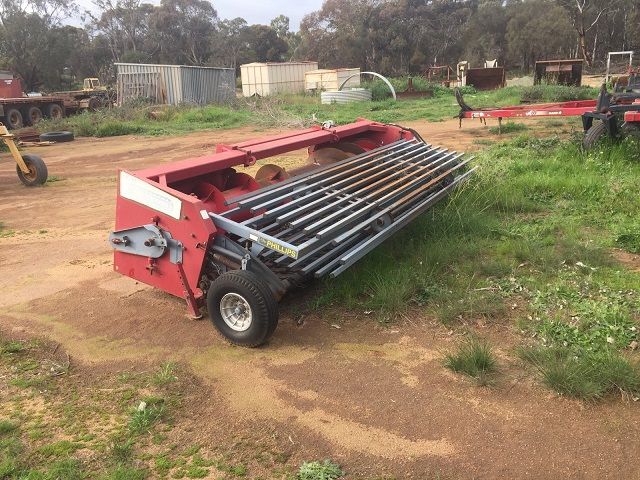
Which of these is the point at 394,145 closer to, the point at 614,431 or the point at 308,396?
the point at 308,396

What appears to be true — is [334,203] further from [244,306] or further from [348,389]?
[348,389]

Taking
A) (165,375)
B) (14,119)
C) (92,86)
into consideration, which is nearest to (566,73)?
(14,119)

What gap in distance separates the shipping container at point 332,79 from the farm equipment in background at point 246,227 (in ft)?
88.9

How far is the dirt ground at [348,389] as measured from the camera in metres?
2.74

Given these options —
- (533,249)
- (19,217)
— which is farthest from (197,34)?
(533,249)

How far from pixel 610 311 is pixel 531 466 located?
162 centimetres

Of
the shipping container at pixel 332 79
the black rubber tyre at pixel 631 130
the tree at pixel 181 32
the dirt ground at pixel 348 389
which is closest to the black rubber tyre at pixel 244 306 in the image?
the dirt ground at pixel 348 389

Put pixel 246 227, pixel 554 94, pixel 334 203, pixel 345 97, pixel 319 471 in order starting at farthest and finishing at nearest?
pixel 345 97 → pixel 554 94 → pixel 334 203 → pixel 246 227 → pixel 319 471

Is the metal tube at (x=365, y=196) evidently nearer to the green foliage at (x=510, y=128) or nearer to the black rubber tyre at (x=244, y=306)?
the black rubber tyre at (x=244, y=306)

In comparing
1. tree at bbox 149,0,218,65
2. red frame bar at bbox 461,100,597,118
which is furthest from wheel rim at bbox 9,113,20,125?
tree at bbox 149,0,218,65

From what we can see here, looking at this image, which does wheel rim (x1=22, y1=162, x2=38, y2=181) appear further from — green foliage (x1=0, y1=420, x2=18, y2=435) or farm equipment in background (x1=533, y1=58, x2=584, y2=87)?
farm equipment in background (x1=533, y1=58, x2=584, y2=87)

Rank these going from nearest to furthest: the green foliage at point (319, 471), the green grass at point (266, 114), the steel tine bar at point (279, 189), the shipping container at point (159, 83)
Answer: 1. the green foliage at point (319, 471)
2. the steel tine bar at point (279, 189)
3. the green grass at point (266, 114)
4. the shipping container at point (159, 83)

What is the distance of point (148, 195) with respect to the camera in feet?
13.7

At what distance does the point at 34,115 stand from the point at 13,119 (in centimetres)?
128
